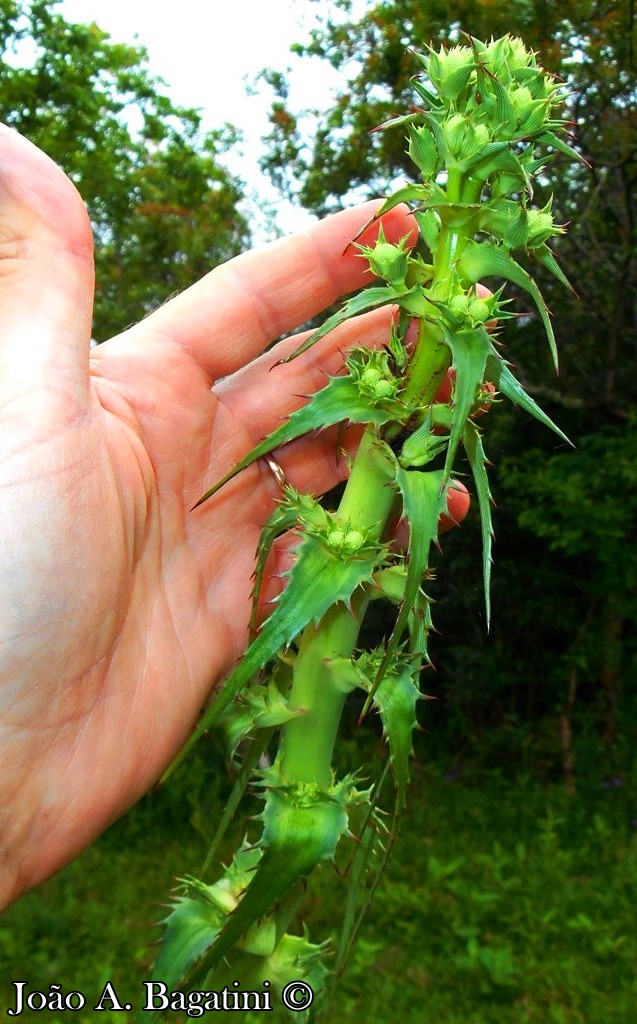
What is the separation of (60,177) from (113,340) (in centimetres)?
43

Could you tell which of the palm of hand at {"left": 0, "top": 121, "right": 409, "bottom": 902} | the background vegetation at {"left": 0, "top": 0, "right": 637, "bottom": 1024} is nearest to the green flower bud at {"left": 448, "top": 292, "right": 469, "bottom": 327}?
the palm of hand at {"left": 0, "top": 121, "right": 409, "bottom": 902}

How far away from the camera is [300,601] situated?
3.49ft

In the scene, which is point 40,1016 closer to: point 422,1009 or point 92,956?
point 92,956

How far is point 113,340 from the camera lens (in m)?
1.74

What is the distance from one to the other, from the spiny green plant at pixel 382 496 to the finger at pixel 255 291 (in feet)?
1.69

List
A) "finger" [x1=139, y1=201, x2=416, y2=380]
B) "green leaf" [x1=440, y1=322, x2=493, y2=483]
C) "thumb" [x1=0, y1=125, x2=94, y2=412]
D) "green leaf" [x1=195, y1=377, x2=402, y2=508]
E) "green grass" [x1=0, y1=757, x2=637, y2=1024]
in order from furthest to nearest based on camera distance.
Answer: "green grass" [x1=0, y1=757, x2=637, y2=1024] → "finger" [x1=139, y1=201, x2=416, y2=380] → "thumb" [x1=0, y1=125, x2=94, y2=412] → "green leaf" [x1=195, y1=377, x2=402, y2=508] → "green leaf" [x1=440, y1=322, x2=493, y2=483]

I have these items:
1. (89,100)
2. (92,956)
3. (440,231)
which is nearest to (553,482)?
(92,956)

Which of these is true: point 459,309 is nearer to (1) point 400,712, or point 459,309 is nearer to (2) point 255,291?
(1) point 400,712

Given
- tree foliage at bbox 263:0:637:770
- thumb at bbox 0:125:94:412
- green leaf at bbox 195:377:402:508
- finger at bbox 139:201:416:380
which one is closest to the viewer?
green leaf at bbox 195:377:402:508

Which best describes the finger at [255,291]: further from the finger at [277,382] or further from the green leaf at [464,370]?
the green leaf at [464,370]

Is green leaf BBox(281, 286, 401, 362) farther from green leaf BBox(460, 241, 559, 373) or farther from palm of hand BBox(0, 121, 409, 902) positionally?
palm of hand BBox(0, 121, 409, 902)

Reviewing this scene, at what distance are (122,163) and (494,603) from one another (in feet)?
11.9

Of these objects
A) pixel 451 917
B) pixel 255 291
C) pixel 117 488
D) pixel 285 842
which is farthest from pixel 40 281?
pixel 451 917

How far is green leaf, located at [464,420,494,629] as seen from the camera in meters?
1.05
